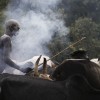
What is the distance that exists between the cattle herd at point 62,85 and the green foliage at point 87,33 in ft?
40.3

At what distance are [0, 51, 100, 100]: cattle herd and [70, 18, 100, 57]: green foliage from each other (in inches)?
484

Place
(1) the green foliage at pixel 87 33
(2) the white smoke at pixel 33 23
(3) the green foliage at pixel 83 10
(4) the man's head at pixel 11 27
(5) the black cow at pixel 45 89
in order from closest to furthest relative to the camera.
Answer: (5) the black cow at pixel 45 89 → (4) the man's head at pixel 11 27 → (2) the white smoke at pixel 33 23 → (1) the green foliage at pixel 87 33 → (3) the green foliage at pixel 83 10

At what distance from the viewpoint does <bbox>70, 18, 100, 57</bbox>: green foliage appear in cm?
1841

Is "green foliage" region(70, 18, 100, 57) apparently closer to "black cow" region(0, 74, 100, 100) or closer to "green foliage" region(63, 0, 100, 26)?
"green foliage" region(63, 0, 100, 26)

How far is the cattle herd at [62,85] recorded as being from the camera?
17.3 feet

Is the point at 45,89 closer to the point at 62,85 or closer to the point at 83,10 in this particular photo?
the point at 62,85

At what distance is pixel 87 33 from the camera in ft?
62.3

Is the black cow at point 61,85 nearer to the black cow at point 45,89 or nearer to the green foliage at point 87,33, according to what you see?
the black cow at point 45,89

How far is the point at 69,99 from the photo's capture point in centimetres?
525

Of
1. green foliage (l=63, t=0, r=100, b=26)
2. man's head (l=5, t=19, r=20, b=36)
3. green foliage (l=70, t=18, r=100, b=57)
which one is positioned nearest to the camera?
man's head (l=5, t=19, r=20, b=36)

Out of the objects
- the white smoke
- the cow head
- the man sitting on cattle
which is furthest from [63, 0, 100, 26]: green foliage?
the cow head

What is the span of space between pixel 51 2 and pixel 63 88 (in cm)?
660

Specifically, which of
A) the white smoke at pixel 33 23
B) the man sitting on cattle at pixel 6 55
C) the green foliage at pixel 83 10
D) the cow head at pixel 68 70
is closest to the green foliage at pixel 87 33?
the green foliage at pixel 83 10

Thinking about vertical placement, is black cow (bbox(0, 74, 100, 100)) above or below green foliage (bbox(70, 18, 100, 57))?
below
